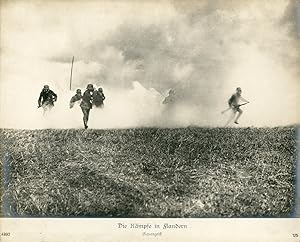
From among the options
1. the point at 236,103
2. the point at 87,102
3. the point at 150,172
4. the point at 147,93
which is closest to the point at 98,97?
→ the point at 87,102

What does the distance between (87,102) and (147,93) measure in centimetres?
46

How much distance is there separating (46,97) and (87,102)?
319 millimetres

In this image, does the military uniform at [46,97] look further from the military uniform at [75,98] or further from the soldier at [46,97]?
the military uniform at [75,98]

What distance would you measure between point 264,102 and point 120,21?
1.26 meters

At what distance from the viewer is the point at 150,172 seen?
11.5 feet

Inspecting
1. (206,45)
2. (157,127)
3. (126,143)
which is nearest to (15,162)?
(126,143)

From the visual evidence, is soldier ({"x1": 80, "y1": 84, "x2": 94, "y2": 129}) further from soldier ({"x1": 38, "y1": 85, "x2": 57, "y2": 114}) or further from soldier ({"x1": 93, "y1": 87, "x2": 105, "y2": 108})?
soldier ({"x1": 38, "y1": 85, "x2": 57, "y2": 114})

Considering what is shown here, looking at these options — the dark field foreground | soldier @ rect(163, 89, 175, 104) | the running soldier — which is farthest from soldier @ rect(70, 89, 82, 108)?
the running soldier

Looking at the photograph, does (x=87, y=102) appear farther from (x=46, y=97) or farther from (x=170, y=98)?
(x=170, y=98)

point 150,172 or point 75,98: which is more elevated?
point 75,98

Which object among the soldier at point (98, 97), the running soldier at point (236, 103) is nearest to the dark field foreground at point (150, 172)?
the running soldier at point (236, 103)

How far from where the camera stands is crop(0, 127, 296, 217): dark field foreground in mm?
3479

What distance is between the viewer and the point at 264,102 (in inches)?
141

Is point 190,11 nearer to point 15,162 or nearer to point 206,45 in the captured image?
point 206,45
